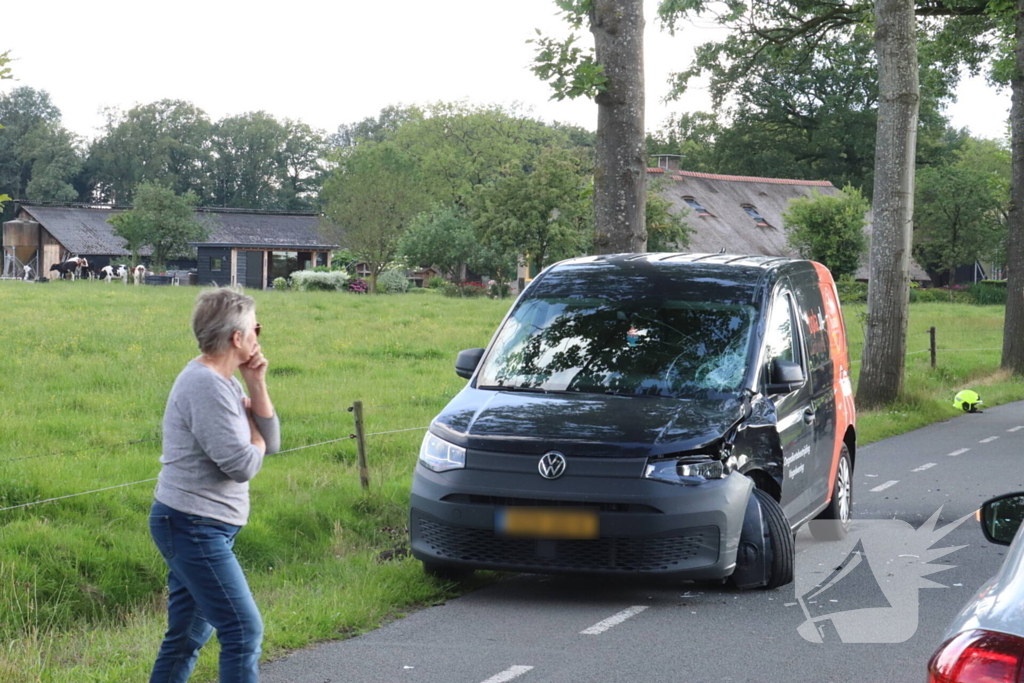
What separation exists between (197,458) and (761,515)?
3709mm

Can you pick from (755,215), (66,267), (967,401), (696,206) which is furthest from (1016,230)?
(66,267)

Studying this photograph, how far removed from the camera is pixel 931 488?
1120cm

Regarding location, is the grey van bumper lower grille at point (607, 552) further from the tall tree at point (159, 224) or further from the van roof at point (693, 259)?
the tall tree at point (159, 224)

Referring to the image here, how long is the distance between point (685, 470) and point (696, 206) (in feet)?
216

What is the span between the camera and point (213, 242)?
77.0 metres

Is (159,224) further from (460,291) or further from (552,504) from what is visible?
(552,504)

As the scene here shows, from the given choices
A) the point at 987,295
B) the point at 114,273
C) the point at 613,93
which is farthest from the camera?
the point at 114,273

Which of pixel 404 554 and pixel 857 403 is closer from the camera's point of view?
pixel 404 554

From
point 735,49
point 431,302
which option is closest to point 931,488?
point 735,49

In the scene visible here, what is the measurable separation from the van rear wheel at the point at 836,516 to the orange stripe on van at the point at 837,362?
0.39 ft

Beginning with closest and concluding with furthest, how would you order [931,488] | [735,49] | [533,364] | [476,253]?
[533,364], [931,488], [735,49], [476,253]

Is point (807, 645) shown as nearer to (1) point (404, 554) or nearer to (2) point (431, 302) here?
(1) point (404, 554)

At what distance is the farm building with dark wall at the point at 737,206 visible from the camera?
69.4 meters

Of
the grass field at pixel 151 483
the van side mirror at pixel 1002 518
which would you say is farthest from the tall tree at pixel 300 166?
the van side mirror at pixel 1002 518
